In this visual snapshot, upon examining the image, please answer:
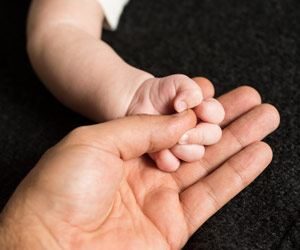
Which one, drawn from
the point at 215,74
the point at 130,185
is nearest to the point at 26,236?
the point at 130,185

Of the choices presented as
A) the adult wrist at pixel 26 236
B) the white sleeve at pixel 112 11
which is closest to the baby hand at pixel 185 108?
the adult wrist at pixel 26 236

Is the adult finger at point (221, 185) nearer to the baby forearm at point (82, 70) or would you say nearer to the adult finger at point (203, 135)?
the adult finger at point (203, 135)

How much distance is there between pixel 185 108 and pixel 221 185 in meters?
0.11

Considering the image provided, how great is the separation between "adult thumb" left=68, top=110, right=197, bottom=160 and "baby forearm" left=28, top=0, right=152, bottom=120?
0.40 ft

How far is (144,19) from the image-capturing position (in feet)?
3.24

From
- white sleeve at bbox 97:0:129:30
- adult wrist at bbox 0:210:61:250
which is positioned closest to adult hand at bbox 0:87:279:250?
adult wrist at bbox 0:210:61:250

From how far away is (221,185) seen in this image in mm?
642

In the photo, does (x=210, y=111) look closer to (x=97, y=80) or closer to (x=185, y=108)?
(x=185, y=108)

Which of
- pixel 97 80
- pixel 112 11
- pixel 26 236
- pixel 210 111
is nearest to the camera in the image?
pixel 26 236

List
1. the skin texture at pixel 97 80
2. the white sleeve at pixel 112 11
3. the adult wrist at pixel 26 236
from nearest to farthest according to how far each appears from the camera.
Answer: the adult wrist at pixel 26 236 < the skin texture at pixel 97 80 < the white sleeve at pixel 112 11

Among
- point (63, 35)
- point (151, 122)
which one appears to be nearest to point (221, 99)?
point (151, 122)

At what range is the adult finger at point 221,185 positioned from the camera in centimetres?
64

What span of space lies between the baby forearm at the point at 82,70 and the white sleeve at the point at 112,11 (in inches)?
2.5

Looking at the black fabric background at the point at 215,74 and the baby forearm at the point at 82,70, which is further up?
the baby forearm at the point at 82,70
